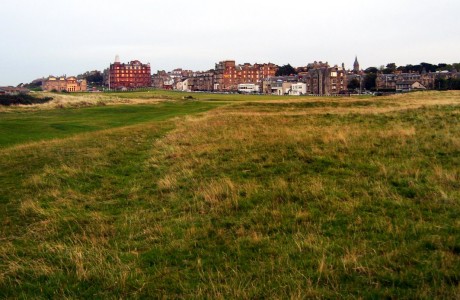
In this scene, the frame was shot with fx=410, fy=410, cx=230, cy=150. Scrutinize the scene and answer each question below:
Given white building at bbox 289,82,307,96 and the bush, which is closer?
the bush

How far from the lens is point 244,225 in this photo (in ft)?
25.6

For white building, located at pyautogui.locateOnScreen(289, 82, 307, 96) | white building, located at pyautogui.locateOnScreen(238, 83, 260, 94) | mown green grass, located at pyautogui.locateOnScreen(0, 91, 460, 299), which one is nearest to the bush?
mown green grass, located at pyautogui.locateOnScreen(0, 91, 460, 299)

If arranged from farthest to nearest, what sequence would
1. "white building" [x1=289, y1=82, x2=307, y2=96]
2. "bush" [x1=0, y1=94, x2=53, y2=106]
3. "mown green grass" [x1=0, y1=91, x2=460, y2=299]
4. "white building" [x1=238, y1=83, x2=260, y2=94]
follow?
"white building" [x1=238, y1=83, x2=260, y2=94], "white building" [x1=289, y1=82, x2=307, y2=96], "bush" [x1=0, y1=94, x2=53, y2=106], "mown green grass" [x1=0, y1=91, x2=460, y2=299]

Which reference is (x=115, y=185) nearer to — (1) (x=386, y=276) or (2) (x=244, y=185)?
(2) (x=244, y=185)

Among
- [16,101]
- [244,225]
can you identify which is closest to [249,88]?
[16,101]

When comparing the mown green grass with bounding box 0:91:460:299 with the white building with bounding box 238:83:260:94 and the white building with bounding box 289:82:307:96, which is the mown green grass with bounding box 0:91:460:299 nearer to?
the white building with bounding box 289:82:307:96

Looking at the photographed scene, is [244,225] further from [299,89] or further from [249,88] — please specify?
[249,88]

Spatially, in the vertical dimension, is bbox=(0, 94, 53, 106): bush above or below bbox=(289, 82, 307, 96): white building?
below

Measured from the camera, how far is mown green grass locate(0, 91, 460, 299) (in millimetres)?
5516

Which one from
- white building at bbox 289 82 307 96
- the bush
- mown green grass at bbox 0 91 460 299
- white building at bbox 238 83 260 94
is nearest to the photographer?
mown green grass at bbox 0 91 460 299

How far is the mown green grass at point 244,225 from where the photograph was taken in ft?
18.1

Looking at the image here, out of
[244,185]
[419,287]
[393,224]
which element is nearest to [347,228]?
[393,224]

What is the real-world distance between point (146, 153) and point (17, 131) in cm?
1498

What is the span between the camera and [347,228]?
7.19 metres
